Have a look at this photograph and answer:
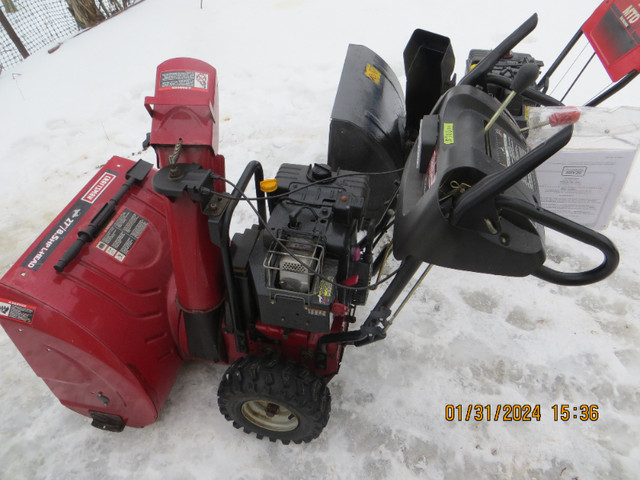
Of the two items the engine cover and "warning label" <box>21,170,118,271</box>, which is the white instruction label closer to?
the engine cover

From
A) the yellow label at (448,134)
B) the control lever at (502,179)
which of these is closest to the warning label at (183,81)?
the yellow label at (448,134)

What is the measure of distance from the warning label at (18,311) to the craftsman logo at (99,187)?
1.83ft

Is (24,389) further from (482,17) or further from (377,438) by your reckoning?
(482,17)

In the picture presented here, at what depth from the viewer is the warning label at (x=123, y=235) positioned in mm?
1781

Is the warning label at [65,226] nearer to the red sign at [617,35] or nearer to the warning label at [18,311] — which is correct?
the warning label at [18,311]

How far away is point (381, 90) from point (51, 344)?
81.7 inches

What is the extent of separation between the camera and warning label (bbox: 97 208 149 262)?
1781mm

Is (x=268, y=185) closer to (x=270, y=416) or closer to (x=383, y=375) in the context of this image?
(x=270, y=416)

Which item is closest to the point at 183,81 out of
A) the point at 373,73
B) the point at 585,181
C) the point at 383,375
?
the point at 373,73

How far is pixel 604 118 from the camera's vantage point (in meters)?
2.12

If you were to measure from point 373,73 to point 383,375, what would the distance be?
171 centimetres

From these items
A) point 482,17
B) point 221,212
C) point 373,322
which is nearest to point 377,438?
point 373,322

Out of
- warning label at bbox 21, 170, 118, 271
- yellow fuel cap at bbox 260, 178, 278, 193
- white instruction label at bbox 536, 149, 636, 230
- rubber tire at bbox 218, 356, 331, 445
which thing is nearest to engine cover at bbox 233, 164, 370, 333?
yellow fuel cap at bbox 260, 178, 278, 193

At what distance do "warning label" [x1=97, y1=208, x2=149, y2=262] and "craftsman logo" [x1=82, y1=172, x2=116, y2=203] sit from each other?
15 cm
